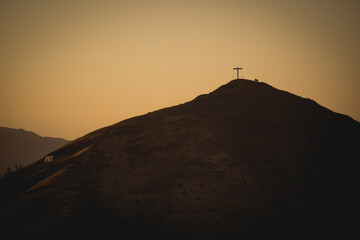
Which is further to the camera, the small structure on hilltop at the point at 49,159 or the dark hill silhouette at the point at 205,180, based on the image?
the small structure on hilltop at the point at 49,159

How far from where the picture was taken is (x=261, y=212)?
32188mm

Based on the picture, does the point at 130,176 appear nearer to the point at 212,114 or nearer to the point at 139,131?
the point at 139,131

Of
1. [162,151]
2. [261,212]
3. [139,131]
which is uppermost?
[139,131]

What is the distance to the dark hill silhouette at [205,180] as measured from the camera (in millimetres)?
31359

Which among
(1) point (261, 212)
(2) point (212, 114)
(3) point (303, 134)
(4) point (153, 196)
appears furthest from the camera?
(2) point (212, 114)

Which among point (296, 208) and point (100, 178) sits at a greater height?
point (100, 178)

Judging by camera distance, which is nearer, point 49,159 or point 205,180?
point 205,180

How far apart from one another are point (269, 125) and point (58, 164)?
3318 cm

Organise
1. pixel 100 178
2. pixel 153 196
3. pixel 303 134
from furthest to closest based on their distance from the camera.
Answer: pixel 303 134 → pixel 100 178 → pixel 153 196

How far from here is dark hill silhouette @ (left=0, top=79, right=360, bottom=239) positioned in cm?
3136

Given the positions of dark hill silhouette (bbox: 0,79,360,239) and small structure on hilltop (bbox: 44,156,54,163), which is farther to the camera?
small structure on hilltop (bbox: 44,156,54,163)

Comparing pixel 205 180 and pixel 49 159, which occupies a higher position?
pixel 49 159

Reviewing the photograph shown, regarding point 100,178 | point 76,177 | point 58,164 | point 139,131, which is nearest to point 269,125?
point 139,131

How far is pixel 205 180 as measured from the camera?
35.7 meters
